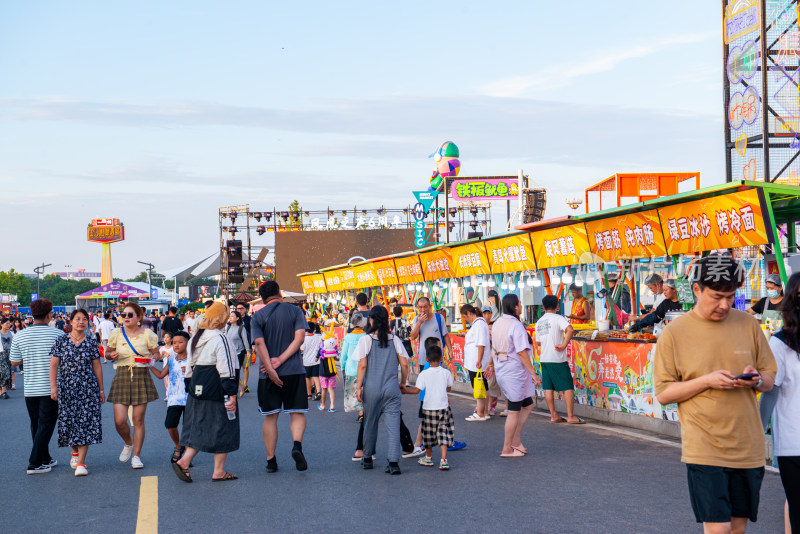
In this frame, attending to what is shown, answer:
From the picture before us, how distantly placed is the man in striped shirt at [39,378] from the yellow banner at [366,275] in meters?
18.2

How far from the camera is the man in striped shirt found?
852 cm

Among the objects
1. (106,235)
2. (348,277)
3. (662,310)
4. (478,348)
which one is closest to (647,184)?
(662,310)

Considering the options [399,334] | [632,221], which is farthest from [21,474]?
[632,221]

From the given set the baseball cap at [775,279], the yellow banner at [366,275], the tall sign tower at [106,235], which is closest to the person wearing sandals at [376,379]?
the baseball cap at [775,279]

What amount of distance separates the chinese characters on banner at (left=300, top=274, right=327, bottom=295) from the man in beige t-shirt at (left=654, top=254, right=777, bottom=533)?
99.5 feet

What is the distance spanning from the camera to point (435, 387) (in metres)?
8.59

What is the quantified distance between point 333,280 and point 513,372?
924 inches

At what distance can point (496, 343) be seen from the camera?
9594 mm

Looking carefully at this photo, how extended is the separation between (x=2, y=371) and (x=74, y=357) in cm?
1051

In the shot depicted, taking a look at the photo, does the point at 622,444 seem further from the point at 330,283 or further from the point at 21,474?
the point at 330,283

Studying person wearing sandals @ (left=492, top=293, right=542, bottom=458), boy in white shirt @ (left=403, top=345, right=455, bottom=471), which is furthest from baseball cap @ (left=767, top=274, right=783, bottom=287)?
boy in white shirt @ (left=403, top=345, right=455, bottom=471)

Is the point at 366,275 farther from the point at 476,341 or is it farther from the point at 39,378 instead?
the point at 39,378

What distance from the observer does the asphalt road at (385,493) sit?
6.15m

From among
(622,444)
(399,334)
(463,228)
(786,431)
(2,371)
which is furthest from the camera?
(463,228)
